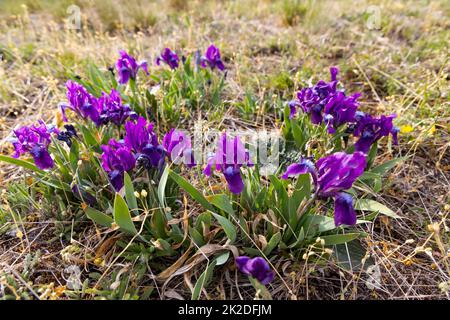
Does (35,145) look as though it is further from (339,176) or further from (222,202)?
(339,176)

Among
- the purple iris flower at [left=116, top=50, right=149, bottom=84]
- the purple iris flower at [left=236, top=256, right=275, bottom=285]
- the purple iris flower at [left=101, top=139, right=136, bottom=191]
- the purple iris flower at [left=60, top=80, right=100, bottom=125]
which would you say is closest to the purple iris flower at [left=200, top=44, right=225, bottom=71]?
the purple iris flower at [left=116, top=50, right=149, bottom=84]

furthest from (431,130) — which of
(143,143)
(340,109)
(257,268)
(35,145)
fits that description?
(35,145)

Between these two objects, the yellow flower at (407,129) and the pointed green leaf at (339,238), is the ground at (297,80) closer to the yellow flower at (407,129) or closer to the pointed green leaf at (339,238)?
the yellow flower at (407,129)

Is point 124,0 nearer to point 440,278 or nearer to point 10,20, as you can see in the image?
point 10,20

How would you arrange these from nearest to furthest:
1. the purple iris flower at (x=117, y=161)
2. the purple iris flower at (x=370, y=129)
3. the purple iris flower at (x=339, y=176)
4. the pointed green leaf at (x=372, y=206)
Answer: the purple iris flower at (x=339, y=176), the purple iris flower at (x=117, y=161), the pointed green leaf at (x=372, y=206), the purple iris flower at (x=370, y=129)

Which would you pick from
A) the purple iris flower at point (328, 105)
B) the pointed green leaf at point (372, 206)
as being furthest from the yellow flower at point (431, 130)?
the pointed green leaf at point (372, 206)
